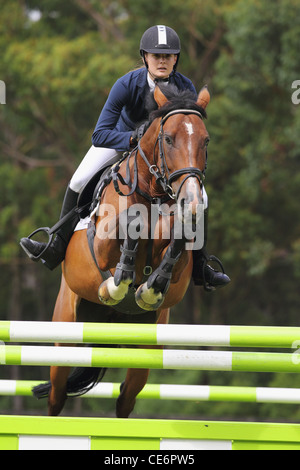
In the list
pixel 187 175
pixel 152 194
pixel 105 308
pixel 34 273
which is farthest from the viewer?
pixel 34 273

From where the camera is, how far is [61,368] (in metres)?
5.34

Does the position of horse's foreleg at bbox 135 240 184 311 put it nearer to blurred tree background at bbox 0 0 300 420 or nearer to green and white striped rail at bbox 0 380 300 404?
green and white striped rail at bbox 0 380 300 404

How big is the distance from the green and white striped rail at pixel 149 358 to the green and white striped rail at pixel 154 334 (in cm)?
7

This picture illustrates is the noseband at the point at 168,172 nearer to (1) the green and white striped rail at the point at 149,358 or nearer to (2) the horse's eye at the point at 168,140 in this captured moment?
(2) the horse's eye at the point at 168,140

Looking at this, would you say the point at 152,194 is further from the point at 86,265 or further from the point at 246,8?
the point at 246,8

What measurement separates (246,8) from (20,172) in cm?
880

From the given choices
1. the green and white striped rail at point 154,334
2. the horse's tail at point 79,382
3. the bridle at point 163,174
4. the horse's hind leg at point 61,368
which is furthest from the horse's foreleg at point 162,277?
the horse's tail at point 79,382

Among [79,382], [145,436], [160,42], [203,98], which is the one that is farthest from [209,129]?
[145,436]

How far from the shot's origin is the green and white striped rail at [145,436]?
11.2 feet

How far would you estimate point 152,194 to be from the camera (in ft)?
14.2

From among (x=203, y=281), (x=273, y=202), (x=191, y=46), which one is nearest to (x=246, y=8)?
(x=191, y=46)

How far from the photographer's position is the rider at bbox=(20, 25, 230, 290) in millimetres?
4523

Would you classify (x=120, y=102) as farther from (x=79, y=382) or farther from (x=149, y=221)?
(x=79, y=382)
